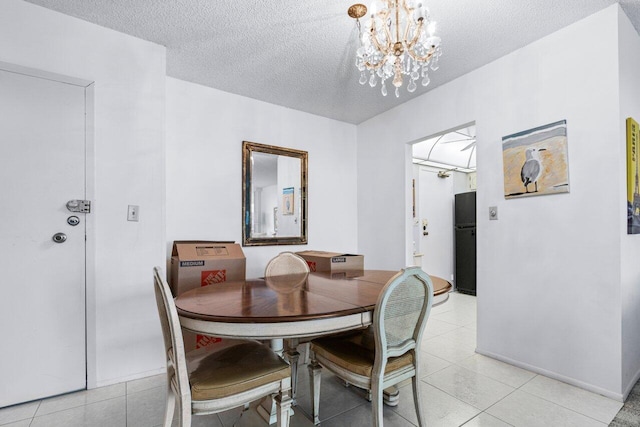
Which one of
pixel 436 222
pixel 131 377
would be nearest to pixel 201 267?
pixel 131 377

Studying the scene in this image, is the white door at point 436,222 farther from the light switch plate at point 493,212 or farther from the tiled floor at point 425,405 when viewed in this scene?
the tiled floor at point 425,405

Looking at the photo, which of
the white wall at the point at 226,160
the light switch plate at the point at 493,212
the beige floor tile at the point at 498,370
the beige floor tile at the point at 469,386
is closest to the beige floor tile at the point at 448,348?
the beige floor tile at the point at 498,370

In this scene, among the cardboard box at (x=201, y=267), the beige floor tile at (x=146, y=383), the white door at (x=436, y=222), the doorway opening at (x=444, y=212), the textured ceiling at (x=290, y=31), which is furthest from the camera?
the white door at (x=436, y=222)

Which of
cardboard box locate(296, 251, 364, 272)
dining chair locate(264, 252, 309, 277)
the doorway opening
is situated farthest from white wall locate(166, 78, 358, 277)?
the doorway opening

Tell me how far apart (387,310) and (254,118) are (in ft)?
9.12

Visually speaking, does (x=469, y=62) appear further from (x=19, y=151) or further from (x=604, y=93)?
(x=19, y=151)

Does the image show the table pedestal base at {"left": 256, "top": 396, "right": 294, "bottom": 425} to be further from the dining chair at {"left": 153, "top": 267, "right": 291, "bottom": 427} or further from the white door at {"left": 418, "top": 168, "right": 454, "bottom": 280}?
the white door at {"left": 418, "top": 168, "right": 454, "bottom": 280}

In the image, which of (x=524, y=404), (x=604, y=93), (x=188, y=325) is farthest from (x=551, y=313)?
(x=188, y=325)

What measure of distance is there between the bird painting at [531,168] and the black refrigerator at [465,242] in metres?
2.76

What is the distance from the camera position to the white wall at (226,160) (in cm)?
299

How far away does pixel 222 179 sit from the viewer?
324cm

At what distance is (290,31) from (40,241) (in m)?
2.30

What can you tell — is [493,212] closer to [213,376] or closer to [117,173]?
[213,376]

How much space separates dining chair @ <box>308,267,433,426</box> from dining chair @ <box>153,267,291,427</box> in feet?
1.03
